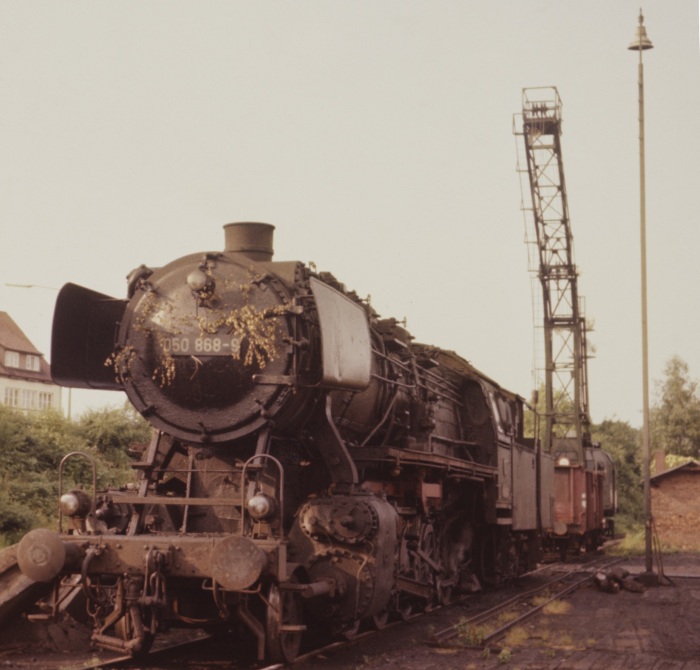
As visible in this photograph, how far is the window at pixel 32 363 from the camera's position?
39022mm

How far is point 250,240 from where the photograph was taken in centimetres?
898

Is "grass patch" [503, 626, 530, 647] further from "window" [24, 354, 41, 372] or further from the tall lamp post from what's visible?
"window" [24, 354, 41, 372]

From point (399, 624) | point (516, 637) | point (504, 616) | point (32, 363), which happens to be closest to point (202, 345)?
point (399, 624)

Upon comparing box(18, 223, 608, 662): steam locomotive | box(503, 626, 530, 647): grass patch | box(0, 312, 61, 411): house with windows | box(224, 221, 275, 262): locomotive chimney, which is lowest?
box(503, 626, 530, 647): grass patch

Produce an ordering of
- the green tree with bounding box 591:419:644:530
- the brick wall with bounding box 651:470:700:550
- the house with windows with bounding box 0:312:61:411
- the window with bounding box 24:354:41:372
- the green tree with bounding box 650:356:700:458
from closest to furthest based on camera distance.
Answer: the brick wall with bounding box 651:470:700:550 → the house with windows with bounding box 0:312:61:411 → the window with bounding box 24:354:41:372 → the green tree with bounding box 591:419:644:530 → the green tree with bounding box 650:356:700:458

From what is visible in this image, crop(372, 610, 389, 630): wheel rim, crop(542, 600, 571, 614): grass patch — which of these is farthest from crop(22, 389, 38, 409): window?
crop(372, 610, 389, 630): wheel rim

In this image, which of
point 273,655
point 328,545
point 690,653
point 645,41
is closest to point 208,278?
point 328,545

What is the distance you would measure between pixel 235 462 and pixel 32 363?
1291 inches

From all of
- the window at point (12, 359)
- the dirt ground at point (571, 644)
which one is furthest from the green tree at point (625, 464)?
the dirt ground at point (571, 644)

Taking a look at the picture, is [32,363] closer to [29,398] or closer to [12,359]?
[12,359]

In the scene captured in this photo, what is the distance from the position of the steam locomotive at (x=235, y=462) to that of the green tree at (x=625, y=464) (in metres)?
31.4

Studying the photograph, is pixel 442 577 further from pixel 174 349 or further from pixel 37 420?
pixel 37 420

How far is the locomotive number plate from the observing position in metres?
8.51

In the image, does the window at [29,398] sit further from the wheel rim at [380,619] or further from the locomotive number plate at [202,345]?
the locomotive number plate at [202,345]
